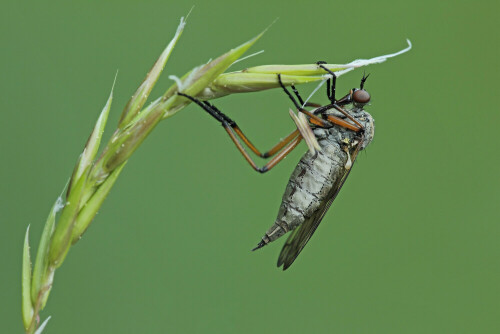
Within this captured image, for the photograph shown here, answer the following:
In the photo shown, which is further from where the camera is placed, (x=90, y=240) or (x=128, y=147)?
(x=90, y=240)

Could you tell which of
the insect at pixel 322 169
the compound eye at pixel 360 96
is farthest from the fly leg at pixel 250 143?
the compound eye at pixel 360 96

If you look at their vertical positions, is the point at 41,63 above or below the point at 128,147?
above

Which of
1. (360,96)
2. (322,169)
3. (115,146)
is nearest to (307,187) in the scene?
(322,169)

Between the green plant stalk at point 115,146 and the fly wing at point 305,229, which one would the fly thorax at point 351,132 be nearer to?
the fly wing at point 305,229

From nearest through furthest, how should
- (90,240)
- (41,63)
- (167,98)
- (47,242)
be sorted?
(47,242)
(167,98)
(90,240)
(41,63)

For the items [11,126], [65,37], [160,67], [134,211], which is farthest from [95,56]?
[160,67]

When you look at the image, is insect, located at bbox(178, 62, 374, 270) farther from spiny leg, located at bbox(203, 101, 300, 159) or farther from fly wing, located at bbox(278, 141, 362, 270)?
spiny leg, located at bbox(203, 101, 300, 159)

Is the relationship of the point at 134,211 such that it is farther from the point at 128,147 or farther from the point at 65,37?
the point at 128,147

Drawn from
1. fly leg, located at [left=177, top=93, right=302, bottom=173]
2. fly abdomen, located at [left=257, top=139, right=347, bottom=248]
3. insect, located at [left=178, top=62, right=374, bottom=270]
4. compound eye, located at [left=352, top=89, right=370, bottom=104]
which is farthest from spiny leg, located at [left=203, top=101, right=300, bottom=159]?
compound eye, located at [left=352, top=89, right=370, bottom=104]
